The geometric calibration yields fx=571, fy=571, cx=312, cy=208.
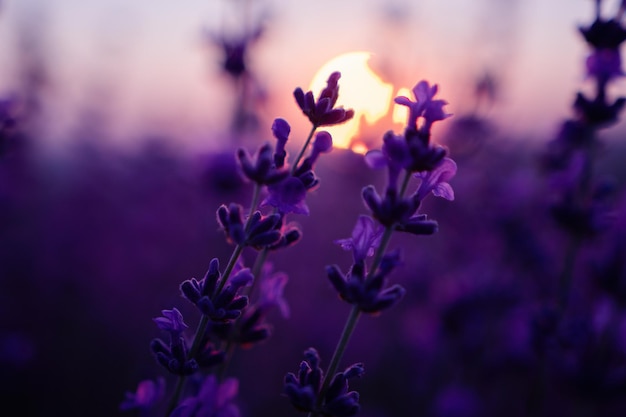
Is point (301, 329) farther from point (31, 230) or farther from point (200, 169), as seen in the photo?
point (31, 230)

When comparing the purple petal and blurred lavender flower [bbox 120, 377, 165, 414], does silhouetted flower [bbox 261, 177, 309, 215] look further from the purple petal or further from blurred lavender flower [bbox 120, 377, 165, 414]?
blurred lavender flower [bbox 120, 377, 165, 414]

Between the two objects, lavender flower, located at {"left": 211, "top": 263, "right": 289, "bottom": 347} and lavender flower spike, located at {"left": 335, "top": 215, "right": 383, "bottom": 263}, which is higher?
lavender flower spike, located at {"left": 335, "top": 215, "right": 383, "bottom": 263}

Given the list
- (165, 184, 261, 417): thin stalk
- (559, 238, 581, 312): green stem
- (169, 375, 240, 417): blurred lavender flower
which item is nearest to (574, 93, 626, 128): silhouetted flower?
(559, 238, 581, 312): green stem

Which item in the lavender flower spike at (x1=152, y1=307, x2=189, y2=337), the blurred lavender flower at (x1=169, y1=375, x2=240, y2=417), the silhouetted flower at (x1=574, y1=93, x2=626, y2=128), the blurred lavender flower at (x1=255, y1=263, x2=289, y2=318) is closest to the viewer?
the lavender flower spike at (x1=152, y1=307, x2=189, y2=337)

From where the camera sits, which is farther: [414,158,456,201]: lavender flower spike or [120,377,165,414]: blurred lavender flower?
[120,377,165,414]: blurred lavender flower

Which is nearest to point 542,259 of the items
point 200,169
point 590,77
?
point 590,77

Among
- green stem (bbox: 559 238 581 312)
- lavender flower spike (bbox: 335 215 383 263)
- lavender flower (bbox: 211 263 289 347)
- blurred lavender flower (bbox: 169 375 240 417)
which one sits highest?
green stem (bbox: 559 238 581 312)

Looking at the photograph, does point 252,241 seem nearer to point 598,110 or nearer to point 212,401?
point 212,401
